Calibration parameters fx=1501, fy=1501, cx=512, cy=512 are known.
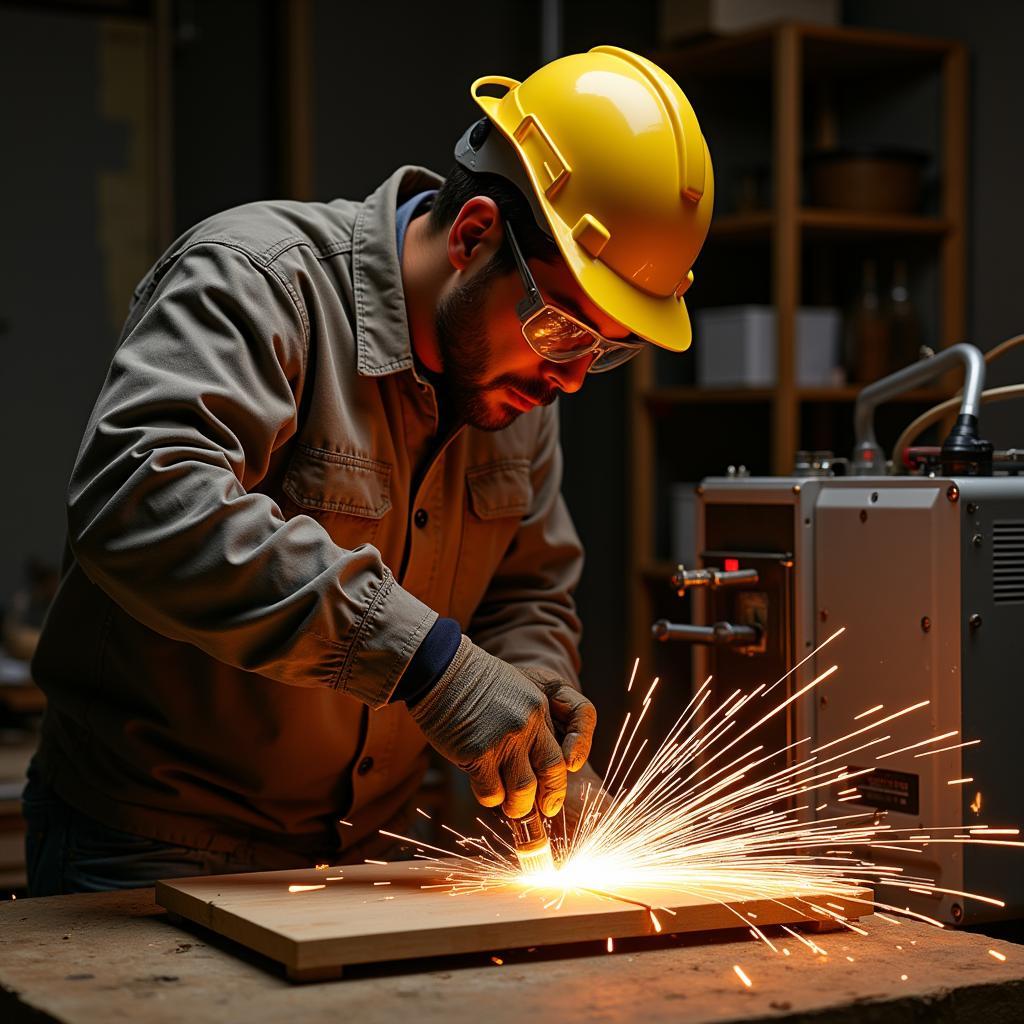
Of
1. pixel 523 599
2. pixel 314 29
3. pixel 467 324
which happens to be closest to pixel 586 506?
pixel 314 29

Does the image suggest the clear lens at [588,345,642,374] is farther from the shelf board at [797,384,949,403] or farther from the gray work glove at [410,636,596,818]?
the shelf board at [797,384,949,403]

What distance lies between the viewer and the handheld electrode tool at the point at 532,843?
5.46ft

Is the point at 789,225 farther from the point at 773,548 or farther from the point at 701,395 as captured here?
the point at 773,548

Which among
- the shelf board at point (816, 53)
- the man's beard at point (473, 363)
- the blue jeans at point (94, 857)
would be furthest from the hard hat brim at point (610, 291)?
the shelf board at point (816, 53)

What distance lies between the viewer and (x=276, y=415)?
5.42 ft

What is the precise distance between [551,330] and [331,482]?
32cm

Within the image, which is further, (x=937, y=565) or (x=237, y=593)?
(x=937, y=565)

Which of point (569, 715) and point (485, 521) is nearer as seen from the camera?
point (569, 715)

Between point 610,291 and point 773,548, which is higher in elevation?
point 610,291

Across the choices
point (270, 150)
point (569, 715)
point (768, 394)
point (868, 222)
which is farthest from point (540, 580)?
point (270, 150)

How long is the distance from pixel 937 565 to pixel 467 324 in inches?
24.2

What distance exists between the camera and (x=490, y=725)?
155 cm

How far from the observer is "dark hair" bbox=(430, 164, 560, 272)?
67.4 inches

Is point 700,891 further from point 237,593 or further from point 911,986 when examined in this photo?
point 237,593
